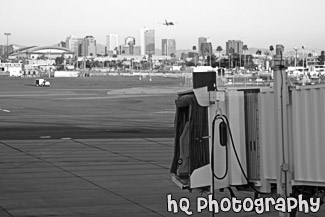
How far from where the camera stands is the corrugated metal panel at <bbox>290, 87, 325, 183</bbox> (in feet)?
29.5

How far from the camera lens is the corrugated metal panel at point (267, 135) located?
944cm

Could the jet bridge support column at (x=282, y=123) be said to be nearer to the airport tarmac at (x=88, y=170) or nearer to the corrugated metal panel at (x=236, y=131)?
the corrugated metal panel at (x=236, y=131)

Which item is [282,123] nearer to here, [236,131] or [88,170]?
[236,131]

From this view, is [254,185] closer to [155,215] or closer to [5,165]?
[155,215]

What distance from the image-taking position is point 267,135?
31.2 ft

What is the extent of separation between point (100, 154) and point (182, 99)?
13984mm

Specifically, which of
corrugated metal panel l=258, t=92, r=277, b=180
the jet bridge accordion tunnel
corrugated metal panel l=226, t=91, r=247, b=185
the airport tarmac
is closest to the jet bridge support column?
the jet bridge accordion tunnel

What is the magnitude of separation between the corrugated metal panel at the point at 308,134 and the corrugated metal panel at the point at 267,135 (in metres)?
0.37

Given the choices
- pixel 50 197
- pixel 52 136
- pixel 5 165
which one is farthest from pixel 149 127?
pixel 50 197

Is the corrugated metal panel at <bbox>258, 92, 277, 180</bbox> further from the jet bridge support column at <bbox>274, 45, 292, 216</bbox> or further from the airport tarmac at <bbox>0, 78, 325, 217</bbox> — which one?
the airport tarmac at <bbox>0, 78, 325, 217</bbox>

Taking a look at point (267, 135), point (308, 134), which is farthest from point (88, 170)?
point (308, 134)

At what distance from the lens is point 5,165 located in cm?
2095

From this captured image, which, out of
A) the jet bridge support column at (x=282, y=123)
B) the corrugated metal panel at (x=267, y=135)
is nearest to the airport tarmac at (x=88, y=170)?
the corrugated metal panel at (x=267, y=135)

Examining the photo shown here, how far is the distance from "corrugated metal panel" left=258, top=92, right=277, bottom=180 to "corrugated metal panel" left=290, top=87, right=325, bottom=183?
37 centimetres
